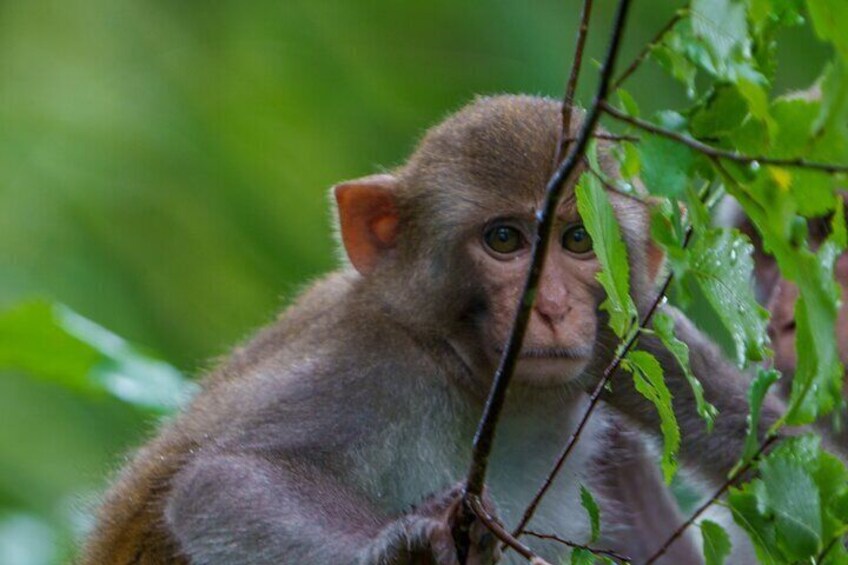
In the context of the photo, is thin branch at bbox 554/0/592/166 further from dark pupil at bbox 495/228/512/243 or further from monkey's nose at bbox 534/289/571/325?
dark pupil at bbox 495/228/512/243

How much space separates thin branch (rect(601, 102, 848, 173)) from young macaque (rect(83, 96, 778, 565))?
175 centimetres

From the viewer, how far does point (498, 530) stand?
11.2 feet

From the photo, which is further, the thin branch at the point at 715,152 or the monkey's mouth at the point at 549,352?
the monkey's mouth at the point at 549,352

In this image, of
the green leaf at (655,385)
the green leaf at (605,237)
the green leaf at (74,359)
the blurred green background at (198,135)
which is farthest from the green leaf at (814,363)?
the blurred green background at (198,135)

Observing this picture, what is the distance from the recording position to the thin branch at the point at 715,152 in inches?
110

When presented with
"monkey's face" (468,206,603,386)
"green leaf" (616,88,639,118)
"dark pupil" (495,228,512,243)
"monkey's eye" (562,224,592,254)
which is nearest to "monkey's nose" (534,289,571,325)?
"monkey's face" (468,206,603,386)

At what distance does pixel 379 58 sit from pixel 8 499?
11.5 ft

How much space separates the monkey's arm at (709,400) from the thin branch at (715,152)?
2.89 metres

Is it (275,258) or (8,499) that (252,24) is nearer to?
(275,258)

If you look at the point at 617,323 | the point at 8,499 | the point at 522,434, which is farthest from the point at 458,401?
the point at 8,499

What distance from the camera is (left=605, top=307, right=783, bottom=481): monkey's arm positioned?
584 centimetres

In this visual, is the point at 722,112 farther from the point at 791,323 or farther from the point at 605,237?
the point at 791,323

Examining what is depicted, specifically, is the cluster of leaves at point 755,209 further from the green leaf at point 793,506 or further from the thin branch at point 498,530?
the thin branch at point 498,530

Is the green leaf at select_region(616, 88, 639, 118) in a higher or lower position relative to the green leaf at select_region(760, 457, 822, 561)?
higher
